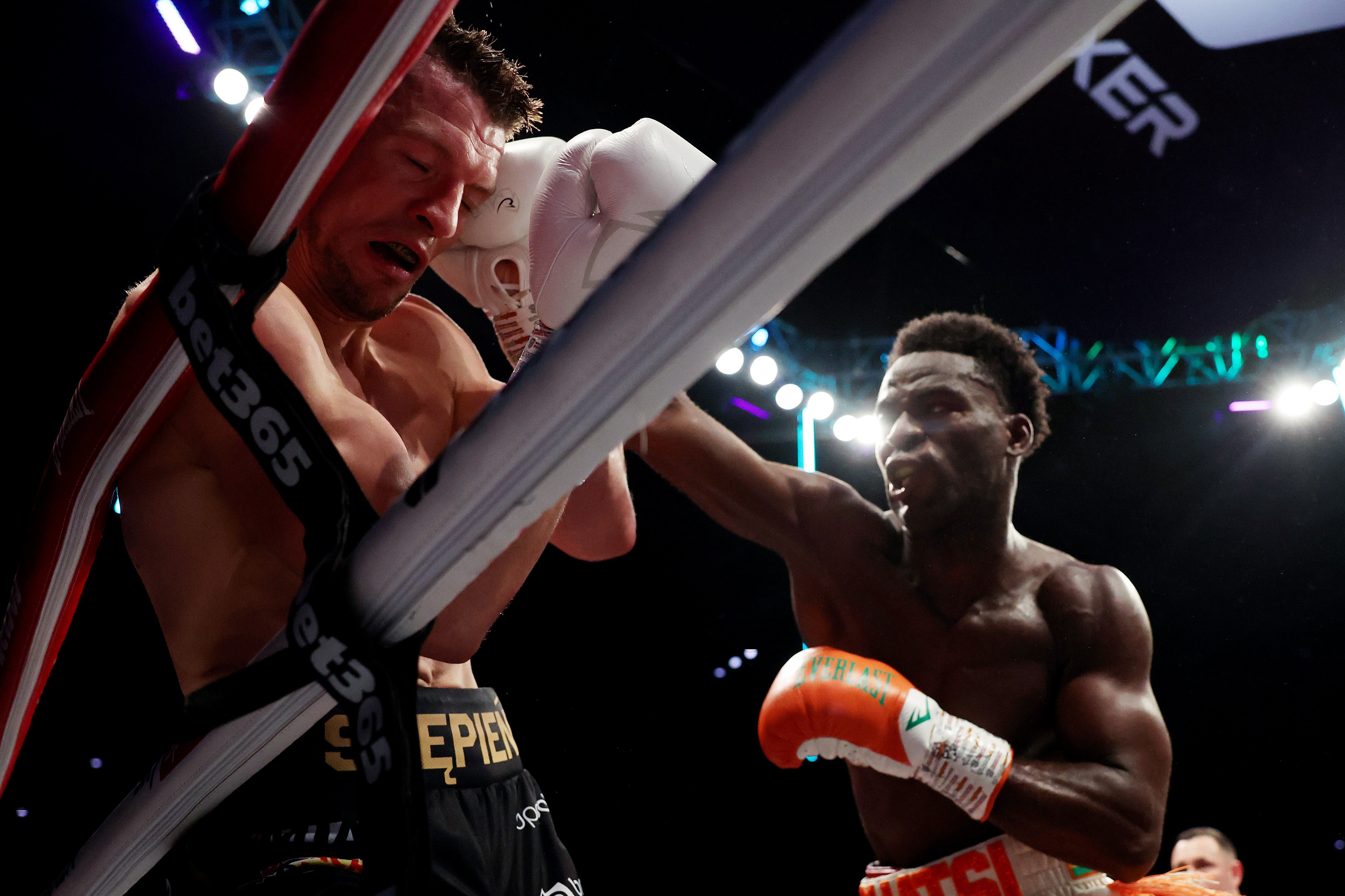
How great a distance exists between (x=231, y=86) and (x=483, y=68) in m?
2.00

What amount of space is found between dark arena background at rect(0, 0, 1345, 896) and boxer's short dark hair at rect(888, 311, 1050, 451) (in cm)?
93

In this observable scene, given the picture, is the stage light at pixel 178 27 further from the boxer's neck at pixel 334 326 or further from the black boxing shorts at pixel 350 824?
the black boxing shorts at pixel 350 824

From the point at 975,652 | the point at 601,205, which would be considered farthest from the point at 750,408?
the point at 601,205

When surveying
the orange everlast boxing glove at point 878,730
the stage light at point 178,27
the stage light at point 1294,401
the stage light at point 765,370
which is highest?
the stage light at point 178,27

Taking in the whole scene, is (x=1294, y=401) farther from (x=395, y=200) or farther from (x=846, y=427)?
(x=395, y=200)

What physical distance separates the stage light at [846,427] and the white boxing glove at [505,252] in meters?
3.04

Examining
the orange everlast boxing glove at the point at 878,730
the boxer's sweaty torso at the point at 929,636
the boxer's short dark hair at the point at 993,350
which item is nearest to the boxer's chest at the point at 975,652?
the boxer's sweaty torso at the point at 929,636

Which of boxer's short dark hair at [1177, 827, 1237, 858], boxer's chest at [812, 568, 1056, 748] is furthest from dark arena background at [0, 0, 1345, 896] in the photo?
boxer's chest at [812, 568, 1056, 748]

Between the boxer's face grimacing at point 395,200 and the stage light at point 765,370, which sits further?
the stage light at point 765,370

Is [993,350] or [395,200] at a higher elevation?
[993,350]

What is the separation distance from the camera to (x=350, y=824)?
1.02m

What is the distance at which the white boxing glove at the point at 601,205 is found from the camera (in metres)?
1.28

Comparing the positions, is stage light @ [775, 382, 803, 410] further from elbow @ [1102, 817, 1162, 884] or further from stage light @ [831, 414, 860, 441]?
elbow @ [1102, 817, 1162, 884]

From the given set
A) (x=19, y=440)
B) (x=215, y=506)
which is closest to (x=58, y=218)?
(x=19, y=440)
